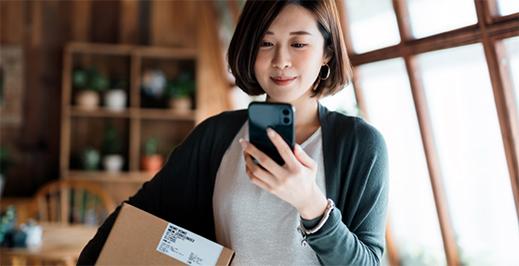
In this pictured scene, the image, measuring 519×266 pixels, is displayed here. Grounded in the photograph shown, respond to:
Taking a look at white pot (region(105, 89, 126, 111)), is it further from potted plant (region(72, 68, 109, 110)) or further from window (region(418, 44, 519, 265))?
window (region(418, 44, 519, 265))

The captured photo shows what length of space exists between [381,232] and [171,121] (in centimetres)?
388

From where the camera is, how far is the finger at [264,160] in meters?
0.81

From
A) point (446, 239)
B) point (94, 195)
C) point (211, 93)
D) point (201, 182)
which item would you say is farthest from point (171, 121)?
point (201, 182)

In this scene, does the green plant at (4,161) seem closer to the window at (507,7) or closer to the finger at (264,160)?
the window at (507,7)

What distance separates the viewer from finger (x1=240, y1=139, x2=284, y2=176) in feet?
2.65

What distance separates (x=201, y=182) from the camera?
109cm

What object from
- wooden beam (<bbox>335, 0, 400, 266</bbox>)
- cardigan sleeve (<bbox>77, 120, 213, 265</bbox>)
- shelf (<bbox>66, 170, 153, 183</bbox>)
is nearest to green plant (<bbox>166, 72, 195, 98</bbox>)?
shelf (<bbox>66, 170, 153, 183</bbox>)

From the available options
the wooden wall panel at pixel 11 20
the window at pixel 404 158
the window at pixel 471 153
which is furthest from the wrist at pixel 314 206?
the wooden wall panel at pixel 11 20

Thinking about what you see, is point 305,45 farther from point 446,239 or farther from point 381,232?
point 446,239

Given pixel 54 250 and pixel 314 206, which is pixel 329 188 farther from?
pixel 54 250

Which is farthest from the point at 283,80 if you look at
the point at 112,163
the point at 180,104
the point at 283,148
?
the point at 112,163

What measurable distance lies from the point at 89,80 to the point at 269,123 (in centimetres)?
379

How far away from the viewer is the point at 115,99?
4.39m

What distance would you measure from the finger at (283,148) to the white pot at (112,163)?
12.3 ft
